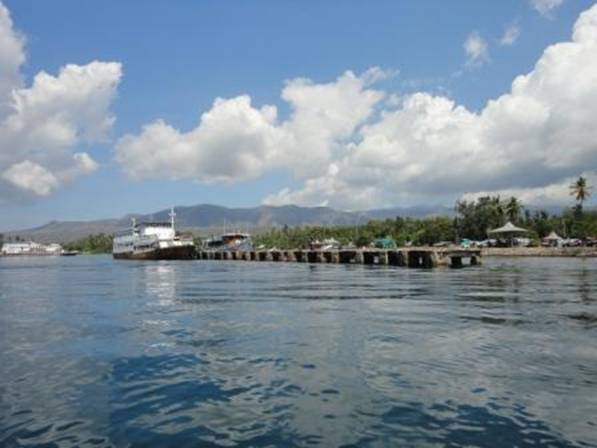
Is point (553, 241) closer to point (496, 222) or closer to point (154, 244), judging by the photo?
point (496, 222)

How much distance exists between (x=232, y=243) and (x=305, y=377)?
130m

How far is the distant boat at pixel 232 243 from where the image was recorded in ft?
458

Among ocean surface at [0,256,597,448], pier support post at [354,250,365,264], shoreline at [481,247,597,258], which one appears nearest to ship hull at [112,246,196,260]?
pier support post at [354,250,365,264]

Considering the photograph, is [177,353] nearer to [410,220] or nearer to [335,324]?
[335,324]

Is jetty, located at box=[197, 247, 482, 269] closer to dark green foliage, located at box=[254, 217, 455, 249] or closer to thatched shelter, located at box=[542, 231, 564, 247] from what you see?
thatched shelter, located at box=[542, 231, 564, 247]

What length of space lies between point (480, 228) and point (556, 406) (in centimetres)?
13282

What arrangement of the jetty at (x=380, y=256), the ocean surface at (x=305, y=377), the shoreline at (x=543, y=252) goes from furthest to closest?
the shoreline at (x=543, y=252)
the jetty at (x=380, y=256)
the ocean surface at (x=305, y=377)

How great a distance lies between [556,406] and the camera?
36.9ft

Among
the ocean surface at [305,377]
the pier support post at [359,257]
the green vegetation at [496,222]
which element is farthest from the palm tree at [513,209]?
the ocean surface at [305,377]

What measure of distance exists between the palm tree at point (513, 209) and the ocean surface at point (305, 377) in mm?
112639

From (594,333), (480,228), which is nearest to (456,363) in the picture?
(594,333)

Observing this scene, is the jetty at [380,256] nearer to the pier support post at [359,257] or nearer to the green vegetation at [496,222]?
the pier support post at [359,257]

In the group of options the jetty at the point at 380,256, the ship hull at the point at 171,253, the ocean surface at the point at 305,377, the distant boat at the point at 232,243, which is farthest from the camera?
the distant boat at the point at 232,243

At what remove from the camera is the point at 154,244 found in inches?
5108
